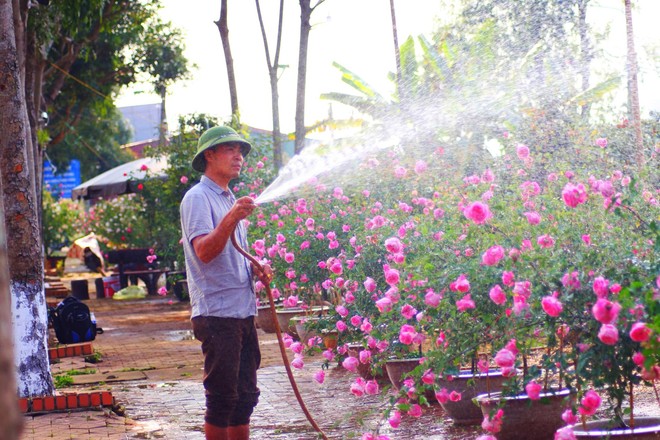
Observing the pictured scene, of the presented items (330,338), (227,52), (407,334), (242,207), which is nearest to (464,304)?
(407,334)

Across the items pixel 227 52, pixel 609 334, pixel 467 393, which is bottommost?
pixel 467 393

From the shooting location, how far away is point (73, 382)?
8.59 metres

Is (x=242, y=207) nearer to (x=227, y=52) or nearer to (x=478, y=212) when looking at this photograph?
(x=478, y=212)

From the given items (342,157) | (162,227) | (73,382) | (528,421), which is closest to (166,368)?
(73,382)

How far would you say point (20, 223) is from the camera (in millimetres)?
6938

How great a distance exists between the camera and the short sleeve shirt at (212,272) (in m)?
4.56

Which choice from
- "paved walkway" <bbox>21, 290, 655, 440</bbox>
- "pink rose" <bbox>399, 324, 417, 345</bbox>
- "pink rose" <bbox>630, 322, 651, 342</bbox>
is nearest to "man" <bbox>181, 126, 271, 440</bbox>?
"paved walkway" <bbox>21, 290, 655, 440</bbox>

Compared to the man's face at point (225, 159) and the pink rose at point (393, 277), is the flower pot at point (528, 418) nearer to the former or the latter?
the pink rose at point (393, 277)

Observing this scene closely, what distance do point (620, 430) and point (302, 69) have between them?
13.9m

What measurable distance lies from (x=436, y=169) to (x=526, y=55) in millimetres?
8605

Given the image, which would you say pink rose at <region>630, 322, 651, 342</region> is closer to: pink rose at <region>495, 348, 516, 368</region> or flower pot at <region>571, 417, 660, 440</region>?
flower pot at <region>571, 417, 660, 440</region>

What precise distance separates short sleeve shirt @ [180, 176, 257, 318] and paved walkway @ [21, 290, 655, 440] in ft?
2.69

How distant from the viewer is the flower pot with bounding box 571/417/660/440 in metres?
4.06

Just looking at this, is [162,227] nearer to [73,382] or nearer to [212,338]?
[73,382]
